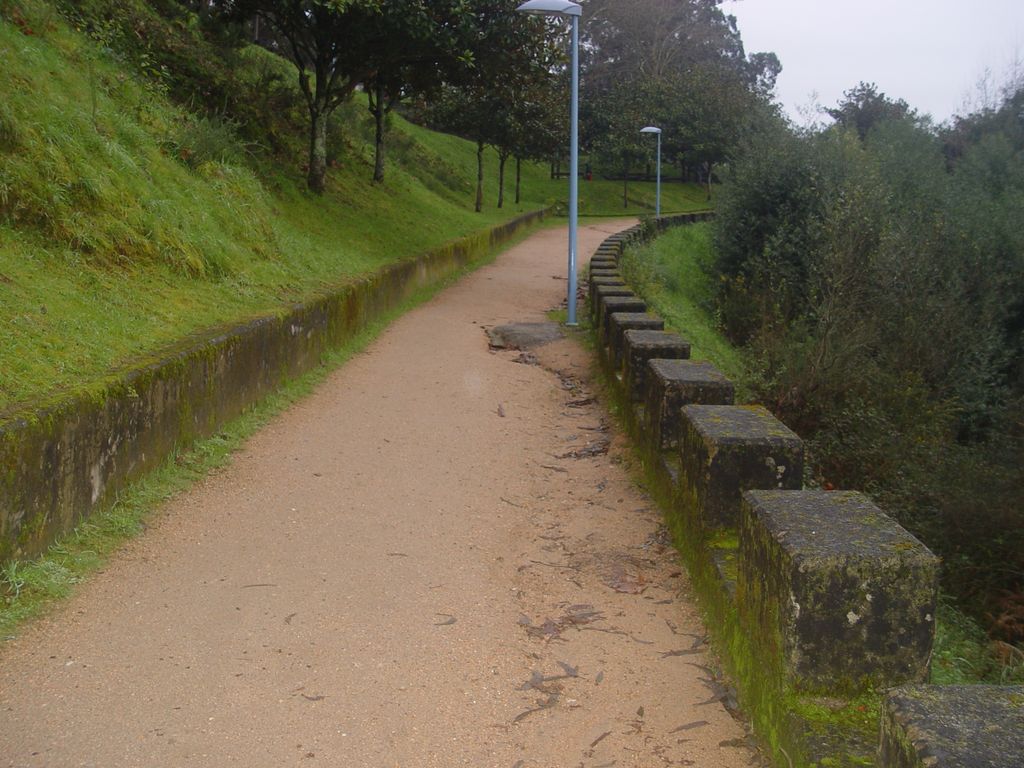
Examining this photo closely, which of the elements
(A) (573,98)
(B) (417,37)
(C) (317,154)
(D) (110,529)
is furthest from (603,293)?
(C) (317,154)

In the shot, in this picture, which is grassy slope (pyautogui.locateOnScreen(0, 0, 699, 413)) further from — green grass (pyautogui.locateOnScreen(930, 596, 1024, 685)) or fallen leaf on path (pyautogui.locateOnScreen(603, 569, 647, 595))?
green grass (pyautogui.locateOnScreen(930, 596, 1024, 685))

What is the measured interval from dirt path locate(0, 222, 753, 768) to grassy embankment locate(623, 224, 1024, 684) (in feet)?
4.01

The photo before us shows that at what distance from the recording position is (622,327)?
336 inches

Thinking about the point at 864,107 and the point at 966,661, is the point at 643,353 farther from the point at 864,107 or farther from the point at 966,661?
the point at 864,107

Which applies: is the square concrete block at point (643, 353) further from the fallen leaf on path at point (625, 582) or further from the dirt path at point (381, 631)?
the fallen leaf on path at point (625, 582)

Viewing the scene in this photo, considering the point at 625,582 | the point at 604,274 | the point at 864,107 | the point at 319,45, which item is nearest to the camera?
the point at 625,582

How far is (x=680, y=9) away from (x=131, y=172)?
60.8 metres

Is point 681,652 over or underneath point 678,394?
underneath

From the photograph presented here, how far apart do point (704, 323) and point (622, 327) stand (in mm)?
9129

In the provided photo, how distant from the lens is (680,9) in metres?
64.1

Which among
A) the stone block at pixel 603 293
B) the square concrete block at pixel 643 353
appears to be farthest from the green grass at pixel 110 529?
the stone block at pixel 603 293

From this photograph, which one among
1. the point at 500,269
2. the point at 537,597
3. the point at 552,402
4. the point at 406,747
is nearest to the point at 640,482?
the point at 537,597

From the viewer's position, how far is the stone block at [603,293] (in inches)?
443

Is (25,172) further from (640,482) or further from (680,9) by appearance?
(680,9)
